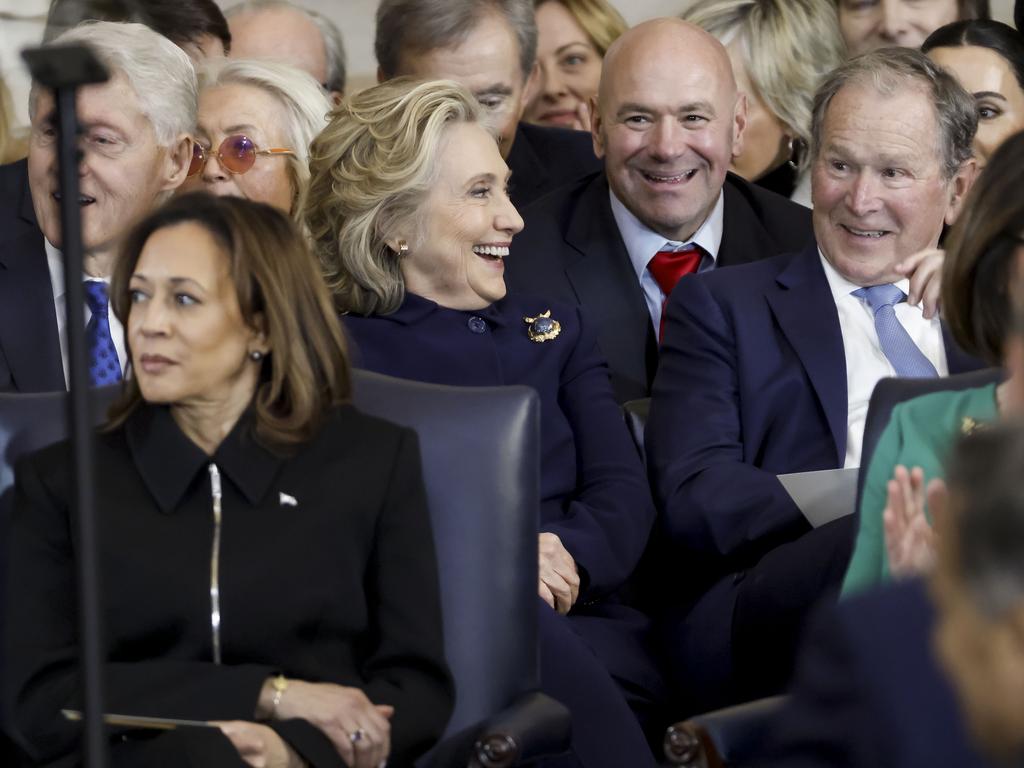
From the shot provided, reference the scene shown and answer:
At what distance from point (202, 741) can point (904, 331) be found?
1476 millimetres

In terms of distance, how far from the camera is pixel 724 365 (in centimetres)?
284

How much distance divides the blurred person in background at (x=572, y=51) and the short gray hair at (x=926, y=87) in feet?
5.55

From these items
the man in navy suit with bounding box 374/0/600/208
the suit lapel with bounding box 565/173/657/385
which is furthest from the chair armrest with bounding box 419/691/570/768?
the man in navy suit with bounding box 374/0/600/208

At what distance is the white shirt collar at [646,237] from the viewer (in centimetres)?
341

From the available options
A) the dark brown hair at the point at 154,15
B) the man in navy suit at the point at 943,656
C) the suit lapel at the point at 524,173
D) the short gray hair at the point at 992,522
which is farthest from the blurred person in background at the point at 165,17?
the short gray hair at the point at 992,522

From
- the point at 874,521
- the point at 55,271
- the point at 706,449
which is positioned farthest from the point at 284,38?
the point at 874,521

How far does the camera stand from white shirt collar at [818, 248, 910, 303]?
2906 mm

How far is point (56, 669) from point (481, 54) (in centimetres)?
221

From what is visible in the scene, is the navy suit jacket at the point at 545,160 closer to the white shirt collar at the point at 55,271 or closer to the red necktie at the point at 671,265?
the red necktie at the point at 671,265

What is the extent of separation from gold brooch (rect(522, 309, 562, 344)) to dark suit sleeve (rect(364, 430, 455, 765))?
0.78 meters

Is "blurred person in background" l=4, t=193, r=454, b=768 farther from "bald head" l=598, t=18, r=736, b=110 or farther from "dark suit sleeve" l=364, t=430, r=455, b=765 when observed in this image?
"bald head" l=598, t=18, r=736, b=110

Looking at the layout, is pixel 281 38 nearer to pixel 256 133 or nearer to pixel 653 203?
pixel 256 133

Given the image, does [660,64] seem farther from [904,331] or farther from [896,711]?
[896,711]

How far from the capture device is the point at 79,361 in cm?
153
